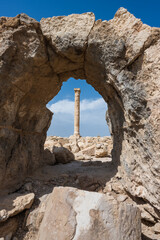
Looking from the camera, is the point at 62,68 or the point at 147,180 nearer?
the point at 147,180

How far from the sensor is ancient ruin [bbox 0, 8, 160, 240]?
104 inches

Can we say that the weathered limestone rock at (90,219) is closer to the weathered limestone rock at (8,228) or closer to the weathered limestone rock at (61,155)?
the weathered limestone rock at (8,228)

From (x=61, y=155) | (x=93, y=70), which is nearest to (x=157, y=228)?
(x=93, y=70)

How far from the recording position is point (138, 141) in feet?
11.2

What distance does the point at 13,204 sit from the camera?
319 centimetres

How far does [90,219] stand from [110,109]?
339 cm

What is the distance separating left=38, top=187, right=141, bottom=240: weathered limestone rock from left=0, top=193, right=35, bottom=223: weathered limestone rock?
2.76 feet

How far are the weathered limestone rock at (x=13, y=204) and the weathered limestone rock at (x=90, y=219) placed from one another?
0.84 metres

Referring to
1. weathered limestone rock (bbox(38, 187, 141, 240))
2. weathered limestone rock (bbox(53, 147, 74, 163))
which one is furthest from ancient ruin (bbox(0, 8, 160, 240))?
weathered limestone rock (bbox(53, 147, 74, 163))

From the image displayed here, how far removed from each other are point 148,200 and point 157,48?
3142mm

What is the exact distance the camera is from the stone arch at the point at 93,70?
3.10 meters

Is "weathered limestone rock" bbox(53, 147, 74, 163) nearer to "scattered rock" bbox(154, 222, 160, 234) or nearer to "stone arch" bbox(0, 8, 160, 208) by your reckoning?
"stone arch" bbox(0, 8, 160, 208)

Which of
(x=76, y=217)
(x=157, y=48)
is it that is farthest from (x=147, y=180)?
(x=157, y=48)

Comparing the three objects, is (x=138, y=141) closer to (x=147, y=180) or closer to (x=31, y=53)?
(x=147, y=180)
